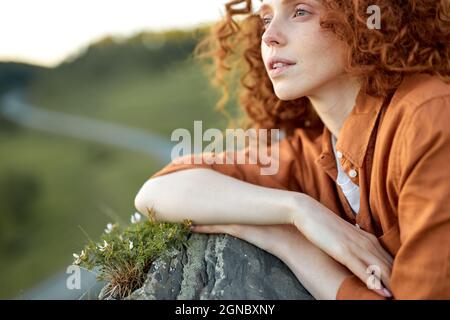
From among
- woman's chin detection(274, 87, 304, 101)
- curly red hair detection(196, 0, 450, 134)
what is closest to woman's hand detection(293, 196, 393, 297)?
woman's chin detection(274, 87, 304, 101)

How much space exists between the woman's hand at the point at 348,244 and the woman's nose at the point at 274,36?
2.47 ft

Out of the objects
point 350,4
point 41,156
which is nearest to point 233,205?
point 350,4

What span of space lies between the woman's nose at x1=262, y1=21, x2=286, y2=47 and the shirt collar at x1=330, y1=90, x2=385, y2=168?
0.45m

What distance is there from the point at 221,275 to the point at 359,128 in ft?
3.00

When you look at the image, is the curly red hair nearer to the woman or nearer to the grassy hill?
the woman

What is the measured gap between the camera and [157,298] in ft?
8.04

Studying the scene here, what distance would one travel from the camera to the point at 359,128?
271 cm

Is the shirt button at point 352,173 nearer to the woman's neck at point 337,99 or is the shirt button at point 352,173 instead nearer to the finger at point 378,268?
the woman's neck at point 337,99

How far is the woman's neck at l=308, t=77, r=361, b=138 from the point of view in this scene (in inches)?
112

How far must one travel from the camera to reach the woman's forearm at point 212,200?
261cm

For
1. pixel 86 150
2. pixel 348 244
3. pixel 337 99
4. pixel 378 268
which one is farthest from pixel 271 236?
pixel 86 150

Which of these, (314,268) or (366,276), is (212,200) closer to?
(314,268)
